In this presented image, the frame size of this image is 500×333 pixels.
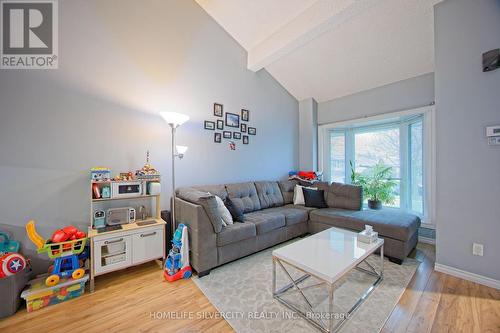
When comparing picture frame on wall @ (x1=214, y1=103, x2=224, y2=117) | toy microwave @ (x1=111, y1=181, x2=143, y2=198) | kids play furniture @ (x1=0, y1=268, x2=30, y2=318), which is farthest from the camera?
picture frame on wall @ (x1=214, y1=103, x2=224, y2=117)

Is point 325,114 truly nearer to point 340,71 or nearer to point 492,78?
point 340,71

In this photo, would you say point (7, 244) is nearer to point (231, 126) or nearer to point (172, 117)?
point (172, 117)

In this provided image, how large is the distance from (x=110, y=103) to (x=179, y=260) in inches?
79.8

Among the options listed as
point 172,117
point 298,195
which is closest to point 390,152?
point 298,195

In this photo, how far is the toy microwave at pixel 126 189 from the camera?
2.19 metres

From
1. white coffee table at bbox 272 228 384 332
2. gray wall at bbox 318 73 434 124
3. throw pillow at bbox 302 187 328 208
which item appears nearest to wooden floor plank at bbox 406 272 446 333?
white coffee table at bbox 272 228 384 332

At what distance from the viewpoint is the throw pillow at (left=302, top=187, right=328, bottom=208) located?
135 inches

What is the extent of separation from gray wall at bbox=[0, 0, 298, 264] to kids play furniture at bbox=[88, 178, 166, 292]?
12.8 inches

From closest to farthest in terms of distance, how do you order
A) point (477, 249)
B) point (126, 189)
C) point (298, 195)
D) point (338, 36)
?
point (477, 249) → point (126, 189) → point (338, 36) → point (298, 195)

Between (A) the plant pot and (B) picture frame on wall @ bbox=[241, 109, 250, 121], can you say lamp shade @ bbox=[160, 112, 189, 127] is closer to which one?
(B) picture frame on wall @ bbox=[241, 109, 250, 121]

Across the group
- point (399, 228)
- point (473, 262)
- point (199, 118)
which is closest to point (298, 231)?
point (399, 228)

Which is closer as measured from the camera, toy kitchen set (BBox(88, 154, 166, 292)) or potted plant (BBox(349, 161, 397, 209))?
toy kitchen set (BBox(88, 154, 166, 292))

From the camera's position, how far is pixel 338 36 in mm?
3012

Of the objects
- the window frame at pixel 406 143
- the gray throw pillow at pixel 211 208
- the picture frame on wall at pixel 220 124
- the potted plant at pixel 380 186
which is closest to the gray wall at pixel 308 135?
the window frame at pixel 406 143
